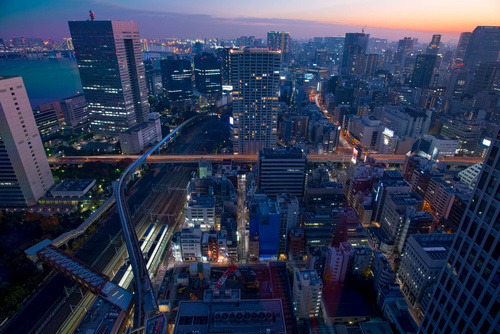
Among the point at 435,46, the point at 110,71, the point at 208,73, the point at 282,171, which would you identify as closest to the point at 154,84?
the point at 208,73

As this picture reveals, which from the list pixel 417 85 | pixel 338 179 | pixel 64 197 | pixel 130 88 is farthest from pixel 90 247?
pixel 417 85

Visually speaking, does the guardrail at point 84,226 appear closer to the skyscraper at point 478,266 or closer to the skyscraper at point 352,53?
the skyscraper at point 478,266

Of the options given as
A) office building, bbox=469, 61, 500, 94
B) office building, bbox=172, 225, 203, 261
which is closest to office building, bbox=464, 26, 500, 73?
office building, bbox=469, 61, 500, 94

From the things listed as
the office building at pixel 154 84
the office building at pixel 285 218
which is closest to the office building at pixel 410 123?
the office building at pixel 285 218

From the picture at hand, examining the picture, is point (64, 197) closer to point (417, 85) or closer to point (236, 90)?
point (236, 90)

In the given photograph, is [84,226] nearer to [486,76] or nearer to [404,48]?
[486,76]

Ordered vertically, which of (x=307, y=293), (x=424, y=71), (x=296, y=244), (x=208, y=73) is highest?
(x=424, y=71)
